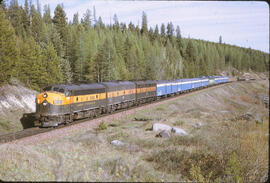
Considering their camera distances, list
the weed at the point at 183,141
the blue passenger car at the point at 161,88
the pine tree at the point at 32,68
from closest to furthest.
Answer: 1. the weed at the point at 183,141
2. the pine tree at the point at 32,68
3. the blue passenger car at the point at 161,88

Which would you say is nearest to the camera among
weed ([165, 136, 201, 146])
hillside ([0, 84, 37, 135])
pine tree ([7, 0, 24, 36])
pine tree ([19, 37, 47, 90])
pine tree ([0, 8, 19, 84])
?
weed ([165, 136, 201, 146])

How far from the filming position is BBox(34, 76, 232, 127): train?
21.2 m

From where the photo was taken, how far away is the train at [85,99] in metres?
21.2

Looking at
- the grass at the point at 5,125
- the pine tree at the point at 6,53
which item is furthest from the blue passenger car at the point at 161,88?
the grass at the point at 5,125

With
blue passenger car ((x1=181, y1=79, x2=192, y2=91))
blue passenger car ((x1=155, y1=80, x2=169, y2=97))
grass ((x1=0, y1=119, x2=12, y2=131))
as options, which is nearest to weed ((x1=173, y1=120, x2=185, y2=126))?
grass ((x1=0, y1=119, x2=12, y2=131))

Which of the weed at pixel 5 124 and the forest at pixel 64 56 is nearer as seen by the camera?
the weed at pixel 5 124

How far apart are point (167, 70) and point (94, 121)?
8746cm

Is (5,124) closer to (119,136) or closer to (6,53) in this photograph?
(6,53)

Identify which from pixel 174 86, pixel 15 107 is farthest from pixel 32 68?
pixel 174 86

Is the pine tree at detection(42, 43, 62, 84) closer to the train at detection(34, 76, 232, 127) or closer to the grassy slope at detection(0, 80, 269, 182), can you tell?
the train at detection(34, 76, 232, 127)

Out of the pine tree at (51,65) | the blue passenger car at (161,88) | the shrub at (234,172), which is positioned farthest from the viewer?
the blue passenger car at (161,88)

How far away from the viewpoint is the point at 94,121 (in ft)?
79.6

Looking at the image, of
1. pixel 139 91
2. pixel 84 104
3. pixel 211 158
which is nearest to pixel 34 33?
pixel 139 91

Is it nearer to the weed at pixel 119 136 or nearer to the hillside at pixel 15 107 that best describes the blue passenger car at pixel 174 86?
the hillside at pixel 15 107
